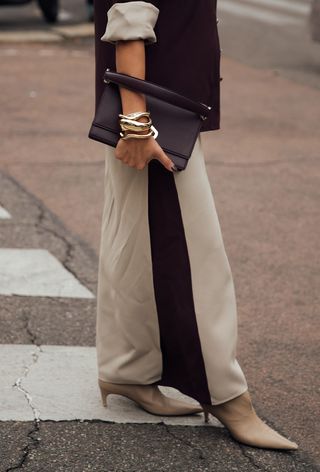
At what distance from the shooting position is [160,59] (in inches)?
138

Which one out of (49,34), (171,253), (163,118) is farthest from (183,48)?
(49,34)

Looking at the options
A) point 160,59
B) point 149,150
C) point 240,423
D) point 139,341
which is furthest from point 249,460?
point 160,59

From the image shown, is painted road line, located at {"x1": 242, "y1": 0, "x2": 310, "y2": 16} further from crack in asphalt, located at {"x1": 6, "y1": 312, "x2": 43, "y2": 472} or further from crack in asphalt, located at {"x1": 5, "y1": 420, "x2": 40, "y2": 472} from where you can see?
crack in asphalt, located at {"x1": 5, "y1": 420, "x2": 40, "y2": 472}

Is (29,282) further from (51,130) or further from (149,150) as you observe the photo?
(51,130)

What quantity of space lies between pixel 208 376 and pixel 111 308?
0.40 m

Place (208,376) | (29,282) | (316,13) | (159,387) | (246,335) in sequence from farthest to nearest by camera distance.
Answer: (316,13) < (29,282) < (246,335) < (159,387) < (208,376)

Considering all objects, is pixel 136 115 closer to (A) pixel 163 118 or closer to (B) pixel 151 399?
(A) pixel 163 118

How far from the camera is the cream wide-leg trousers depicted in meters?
3.60

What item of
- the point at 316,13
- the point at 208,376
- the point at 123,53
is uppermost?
the point at 123,53

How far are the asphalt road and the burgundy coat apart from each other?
1.05 meters

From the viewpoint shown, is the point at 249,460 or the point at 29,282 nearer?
the point at 249,460

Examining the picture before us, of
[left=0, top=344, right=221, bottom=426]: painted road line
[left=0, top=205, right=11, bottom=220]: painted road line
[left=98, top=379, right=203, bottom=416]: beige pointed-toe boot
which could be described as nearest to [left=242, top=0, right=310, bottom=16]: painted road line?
[left=0, top=205, right=11, bottom=220]: painted road line

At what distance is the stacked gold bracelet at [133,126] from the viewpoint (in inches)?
134

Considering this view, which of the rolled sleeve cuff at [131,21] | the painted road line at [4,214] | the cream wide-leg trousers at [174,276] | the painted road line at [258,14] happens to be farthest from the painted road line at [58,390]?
the painted road line at [258,14]
